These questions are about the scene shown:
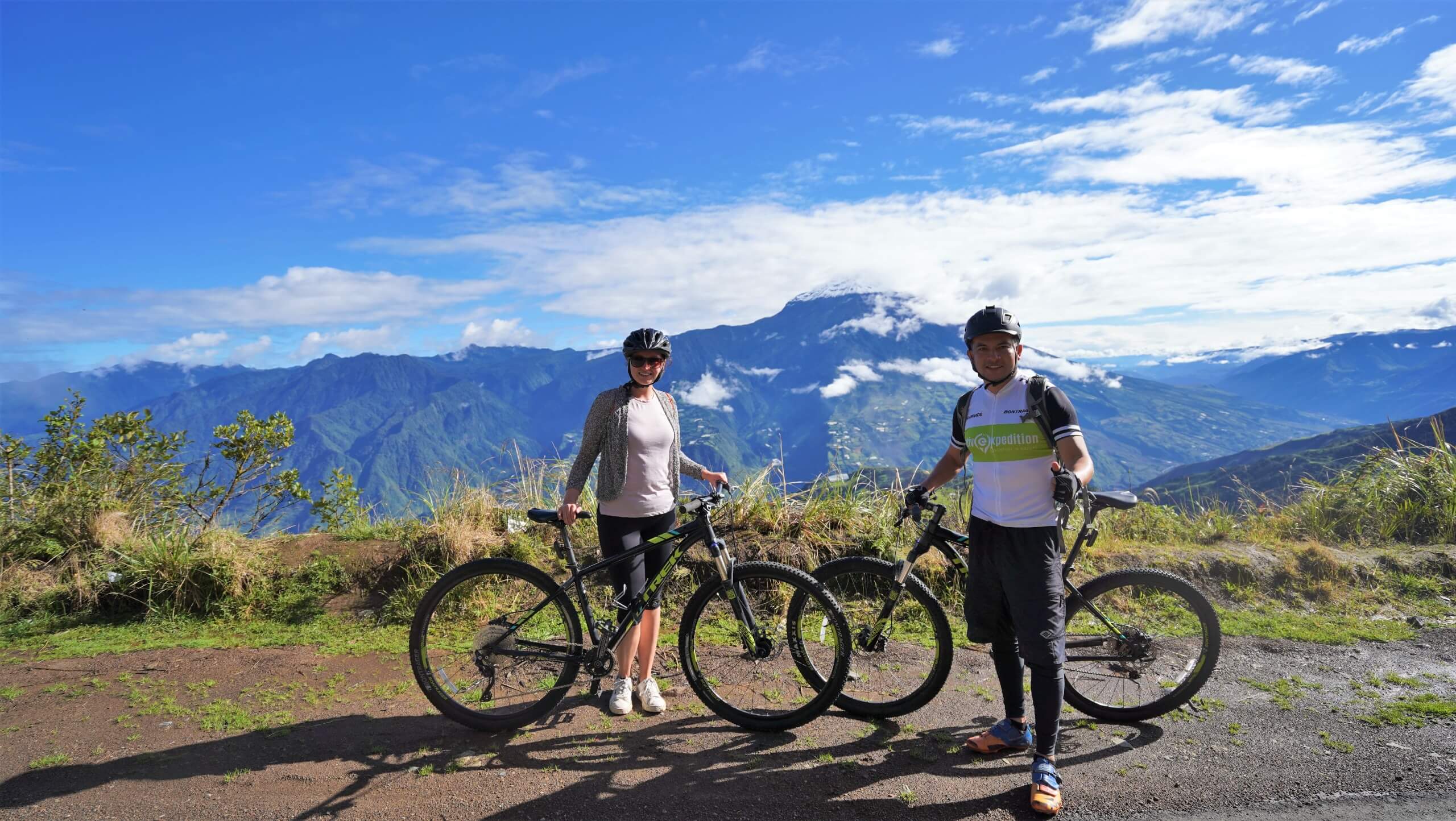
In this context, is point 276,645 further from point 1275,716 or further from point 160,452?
point 1275,716

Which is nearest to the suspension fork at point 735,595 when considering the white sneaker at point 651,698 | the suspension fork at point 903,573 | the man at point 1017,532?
the white sneaker at point 651,698

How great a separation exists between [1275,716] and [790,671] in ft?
10.1

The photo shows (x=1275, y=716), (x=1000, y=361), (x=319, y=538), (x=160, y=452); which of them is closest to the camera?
(x=1000, y=361)

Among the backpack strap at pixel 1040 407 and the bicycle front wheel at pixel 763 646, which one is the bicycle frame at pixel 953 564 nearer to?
the bicycle front wheel at pixel 763 646

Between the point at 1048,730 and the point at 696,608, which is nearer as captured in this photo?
the point at 1048,730

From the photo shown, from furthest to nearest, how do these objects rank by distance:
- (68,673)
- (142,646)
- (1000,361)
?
(142,646) → (68,673) → (1000,361)

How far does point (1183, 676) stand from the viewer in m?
4.50

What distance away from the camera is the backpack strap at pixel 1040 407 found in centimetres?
367

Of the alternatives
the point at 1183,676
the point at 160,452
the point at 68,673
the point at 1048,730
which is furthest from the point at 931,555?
the point at 160,452

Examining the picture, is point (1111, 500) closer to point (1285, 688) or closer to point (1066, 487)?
point (1066, 487)

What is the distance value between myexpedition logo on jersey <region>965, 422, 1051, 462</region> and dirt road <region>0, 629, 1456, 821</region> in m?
1.74

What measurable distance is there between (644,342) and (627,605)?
5.65 feet

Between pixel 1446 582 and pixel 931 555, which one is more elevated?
pixel 931 555

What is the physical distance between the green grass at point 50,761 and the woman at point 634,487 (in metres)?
3.04
